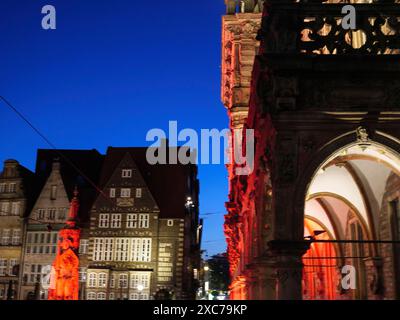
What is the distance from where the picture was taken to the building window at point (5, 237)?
5106cm

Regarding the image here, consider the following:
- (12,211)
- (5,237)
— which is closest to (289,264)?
(5,237)

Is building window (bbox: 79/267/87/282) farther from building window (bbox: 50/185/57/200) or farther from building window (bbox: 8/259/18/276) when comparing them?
building window (bbox: 50/185/57/200)

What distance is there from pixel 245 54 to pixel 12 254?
35.1 meters

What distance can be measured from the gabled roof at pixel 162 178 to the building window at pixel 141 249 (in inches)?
115

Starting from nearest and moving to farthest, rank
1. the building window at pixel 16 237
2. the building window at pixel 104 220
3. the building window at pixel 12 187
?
the building window at pixel 104 220 < the building window at pixel 16 237 < the building window at pixel 12 187

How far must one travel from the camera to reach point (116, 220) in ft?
160

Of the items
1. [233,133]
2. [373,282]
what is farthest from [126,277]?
[373,282]

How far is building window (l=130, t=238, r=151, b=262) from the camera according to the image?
47.2m

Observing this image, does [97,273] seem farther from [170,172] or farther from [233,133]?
[233,133]

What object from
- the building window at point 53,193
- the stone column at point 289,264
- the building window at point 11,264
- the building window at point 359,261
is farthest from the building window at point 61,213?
the stone column at point 289,264

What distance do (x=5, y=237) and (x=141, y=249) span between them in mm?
13988

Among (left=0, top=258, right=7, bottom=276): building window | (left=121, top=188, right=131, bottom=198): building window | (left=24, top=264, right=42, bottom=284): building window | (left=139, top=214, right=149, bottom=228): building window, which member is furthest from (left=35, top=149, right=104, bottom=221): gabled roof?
(left=0, top=258, right=7, bottom=276): building window

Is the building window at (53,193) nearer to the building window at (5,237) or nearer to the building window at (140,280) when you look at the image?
the building window at (5,237)

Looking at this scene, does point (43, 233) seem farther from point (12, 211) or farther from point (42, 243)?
point (12, 211)
